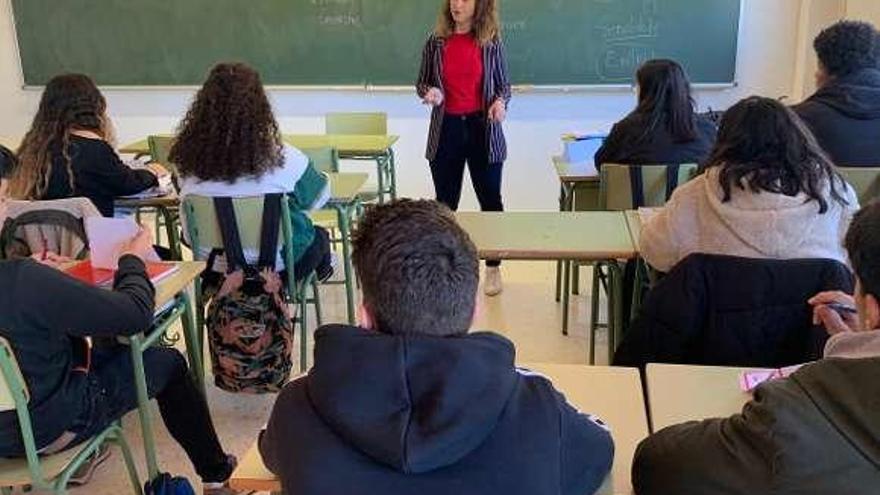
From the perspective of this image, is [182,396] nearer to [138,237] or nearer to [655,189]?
[138,237]

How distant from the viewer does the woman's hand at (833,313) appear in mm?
1774

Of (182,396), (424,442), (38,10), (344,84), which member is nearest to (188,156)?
(182,396)

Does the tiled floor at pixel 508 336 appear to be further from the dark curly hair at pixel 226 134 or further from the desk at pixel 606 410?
the dark curly hair at pixel 226 134

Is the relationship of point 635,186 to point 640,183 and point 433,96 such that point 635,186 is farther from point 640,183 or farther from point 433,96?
point 433,96

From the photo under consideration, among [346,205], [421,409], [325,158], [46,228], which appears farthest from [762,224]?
[325,158]

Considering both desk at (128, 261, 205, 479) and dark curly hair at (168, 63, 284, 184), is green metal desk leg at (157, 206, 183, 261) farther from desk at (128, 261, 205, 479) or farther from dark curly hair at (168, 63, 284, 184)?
desk at (128, 261, 205, 479)

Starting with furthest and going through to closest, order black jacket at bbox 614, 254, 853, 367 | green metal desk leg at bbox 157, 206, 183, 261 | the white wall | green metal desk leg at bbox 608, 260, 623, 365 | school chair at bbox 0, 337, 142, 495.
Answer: the white wall, green metal desk leg at bbox 157, 206, 183, 261, green metal desk leg at bbox 608, 260, 623, 365, black jacket at bbox 614, 254, 853, 367, school chair at bbox 0, 337, 142, 495

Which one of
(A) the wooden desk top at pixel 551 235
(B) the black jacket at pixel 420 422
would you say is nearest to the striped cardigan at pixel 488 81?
(A) the wooden desk top at pixel 551 235

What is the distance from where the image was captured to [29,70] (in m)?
5.68

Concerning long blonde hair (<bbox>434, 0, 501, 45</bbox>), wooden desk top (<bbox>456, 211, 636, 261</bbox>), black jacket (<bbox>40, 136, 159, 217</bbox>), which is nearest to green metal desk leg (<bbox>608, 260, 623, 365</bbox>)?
wooden desk top (<bbox>456, 211, 636, 261</bbox>)

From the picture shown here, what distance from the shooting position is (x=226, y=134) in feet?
9.16

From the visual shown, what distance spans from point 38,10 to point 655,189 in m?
4.47

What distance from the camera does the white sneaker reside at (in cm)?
429

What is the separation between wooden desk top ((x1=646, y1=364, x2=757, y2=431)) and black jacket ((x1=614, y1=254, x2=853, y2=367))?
34cm
